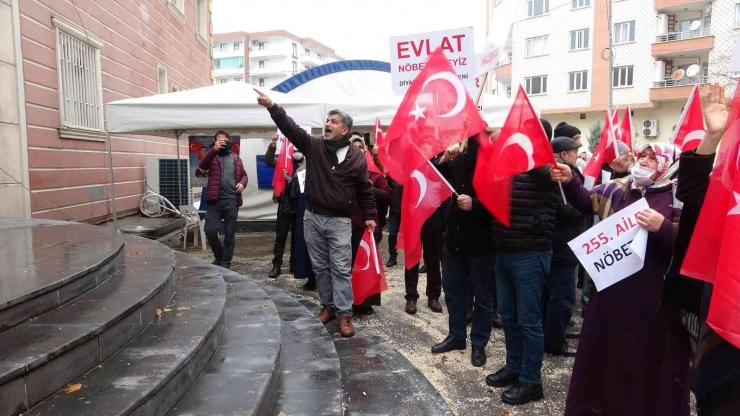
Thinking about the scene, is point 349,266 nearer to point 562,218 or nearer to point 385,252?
point 562,218

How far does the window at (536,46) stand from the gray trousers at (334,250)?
33.1 meters

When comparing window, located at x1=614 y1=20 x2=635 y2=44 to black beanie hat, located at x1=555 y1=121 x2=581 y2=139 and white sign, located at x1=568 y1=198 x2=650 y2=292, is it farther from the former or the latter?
white sign, located at x1=568 y1=198 x2=650 y2=292

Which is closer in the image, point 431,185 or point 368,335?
point 431,185

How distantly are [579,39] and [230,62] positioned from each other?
78.7m

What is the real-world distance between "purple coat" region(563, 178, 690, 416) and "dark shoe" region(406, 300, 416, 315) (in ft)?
9.19

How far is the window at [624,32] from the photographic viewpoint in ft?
102

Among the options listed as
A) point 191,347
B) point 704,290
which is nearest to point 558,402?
point 704,290

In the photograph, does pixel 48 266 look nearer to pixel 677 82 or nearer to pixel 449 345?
pixel 449 345

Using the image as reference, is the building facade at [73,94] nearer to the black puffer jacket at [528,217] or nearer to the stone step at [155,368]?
the stone step at [155,368]

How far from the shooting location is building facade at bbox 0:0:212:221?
7.61 metres

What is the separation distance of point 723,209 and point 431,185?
2416mm

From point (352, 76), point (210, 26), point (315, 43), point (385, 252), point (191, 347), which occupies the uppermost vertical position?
point (315, 43)

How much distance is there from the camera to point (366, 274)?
5.52 meters

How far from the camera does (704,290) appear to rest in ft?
7.43
